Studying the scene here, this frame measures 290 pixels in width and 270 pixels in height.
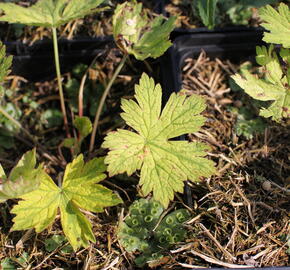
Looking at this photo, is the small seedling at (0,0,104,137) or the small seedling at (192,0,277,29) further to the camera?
the small seedling at (192,0,277,29)

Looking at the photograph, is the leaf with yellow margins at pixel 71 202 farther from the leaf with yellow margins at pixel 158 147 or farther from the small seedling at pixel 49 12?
the small seedling at pixel 49 12

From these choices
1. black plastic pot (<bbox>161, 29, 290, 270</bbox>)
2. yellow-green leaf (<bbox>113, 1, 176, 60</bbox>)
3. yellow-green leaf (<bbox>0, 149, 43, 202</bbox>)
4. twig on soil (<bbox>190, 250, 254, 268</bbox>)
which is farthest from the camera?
black plastic pot (<bbox>161, 29, 290, 270</bbox>)

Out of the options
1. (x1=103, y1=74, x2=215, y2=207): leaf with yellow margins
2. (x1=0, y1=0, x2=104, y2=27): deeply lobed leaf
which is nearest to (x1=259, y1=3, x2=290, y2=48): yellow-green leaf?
(x1=103, y1=74, x2=215, y2=207): leaf with yellow margins

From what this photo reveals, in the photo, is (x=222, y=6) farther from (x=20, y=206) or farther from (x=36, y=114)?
(x=20, y=206)

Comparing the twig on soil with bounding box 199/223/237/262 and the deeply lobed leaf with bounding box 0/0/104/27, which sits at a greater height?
the deeply lobed leaf with bounding box 0/0/104/27

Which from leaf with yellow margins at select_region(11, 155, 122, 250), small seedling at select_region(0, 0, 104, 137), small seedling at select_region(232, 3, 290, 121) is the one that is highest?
small seedling at select_region(0, 0, 104, 137)

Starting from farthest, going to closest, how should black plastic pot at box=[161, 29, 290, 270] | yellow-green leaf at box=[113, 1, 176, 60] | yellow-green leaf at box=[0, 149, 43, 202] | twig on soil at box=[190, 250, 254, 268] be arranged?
black plastic pot at box=[161, 29, 290, 270] → yellow-green leaf at box=[113, 1, 176, 60] → twig on soil at box=[190, 250, 254, 268] → yellow-green leaf at box=[0, 149, 43, 202]

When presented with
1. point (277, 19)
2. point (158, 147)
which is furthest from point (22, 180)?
point (277, 19)

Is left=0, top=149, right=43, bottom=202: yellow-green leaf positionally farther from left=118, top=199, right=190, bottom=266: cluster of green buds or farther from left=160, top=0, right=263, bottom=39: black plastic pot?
left=160, top=0, right=263, bottom=39: black plastic pot

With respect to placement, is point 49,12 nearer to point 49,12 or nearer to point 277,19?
point 49,12
